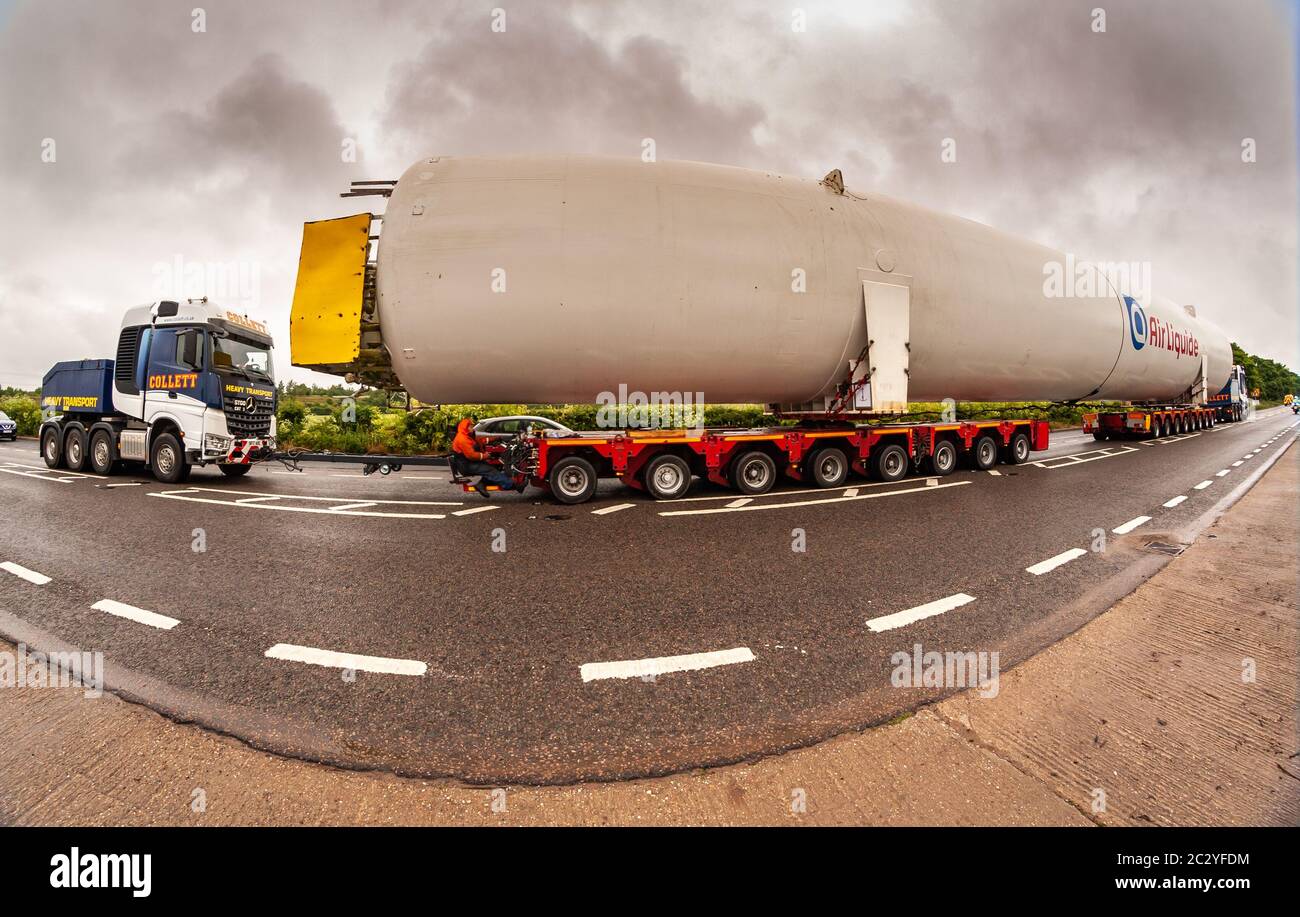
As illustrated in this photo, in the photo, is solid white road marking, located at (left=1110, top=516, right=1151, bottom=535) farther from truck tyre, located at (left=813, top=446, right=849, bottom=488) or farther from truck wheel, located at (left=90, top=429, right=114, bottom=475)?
truck wheel, located at (left=90, top=429, right=114, bottom=475)

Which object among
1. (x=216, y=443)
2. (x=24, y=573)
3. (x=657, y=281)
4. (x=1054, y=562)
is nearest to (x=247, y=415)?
(x=216, y=443)

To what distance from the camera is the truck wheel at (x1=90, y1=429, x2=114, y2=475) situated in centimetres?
903

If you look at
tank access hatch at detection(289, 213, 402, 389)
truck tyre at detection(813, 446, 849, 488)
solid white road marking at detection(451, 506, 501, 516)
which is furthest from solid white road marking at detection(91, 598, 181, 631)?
truck tyre at detection(813, 446, 849, 488)

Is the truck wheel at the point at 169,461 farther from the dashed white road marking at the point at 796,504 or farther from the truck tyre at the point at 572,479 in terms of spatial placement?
the dashed white road marking at the point at 796,504

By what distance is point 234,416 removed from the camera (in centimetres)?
848

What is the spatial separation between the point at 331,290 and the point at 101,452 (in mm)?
8148

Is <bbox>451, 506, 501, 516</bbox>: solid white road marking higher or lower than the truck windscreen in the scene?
lower

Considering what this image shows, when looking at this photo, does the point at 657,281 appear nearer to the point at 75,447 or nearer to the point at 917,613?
the point at 917,613

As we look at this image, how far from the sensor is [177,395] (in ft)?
27.1

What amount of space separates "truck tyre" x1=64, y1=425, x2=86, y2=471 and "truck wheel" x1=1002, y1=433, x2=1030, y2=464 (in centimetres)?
1887

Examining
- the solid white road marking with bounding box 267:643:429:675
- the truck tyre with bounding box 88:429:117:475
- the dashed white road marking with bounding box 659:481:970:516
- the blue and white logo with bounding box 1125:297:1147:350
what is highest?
the blue and white logo with bounding box 1125:297:1147:350

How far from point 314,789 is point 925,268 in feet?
27.2
